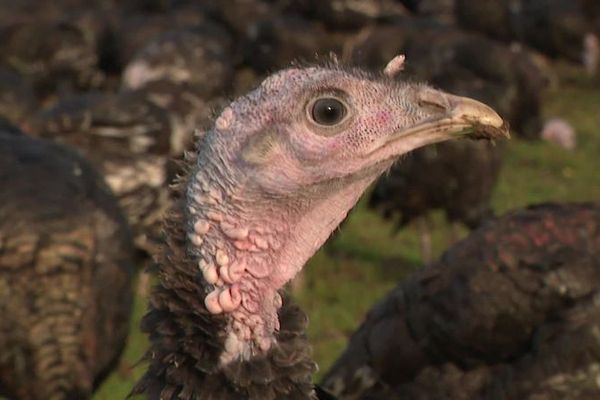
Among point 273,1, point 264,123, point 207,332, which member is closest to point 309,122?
point 264,123

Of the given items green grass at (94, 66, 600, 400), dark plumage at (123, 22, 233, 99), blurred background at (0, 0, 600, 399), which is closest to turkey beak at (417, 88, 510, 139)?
blurred background at (0, 0, 600, 399)

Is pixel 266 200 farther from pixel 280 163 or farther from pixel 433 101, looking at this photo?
pixel 433 101

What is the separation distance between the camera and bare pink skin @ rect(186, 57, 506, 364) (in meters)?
2.69

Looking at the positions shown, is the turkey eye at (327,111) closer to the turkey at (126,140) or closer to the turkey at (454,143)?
the turkey at (454,143)

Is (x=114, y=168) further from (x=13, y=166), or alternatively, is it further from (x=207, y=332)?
(x=207, y=332)

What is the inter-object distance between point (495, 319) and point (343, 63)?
189 cm

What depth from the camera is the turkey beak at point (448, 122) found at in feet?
8.75

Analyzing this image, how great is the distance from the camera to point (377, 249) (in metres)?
8.95

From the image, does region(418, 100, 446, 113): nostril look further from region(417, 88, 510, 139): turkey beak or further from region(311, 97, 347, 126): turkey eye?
region(311, 97, 347, 126): turkey eye

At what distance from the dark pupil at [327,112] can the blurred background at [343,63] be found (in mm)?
147

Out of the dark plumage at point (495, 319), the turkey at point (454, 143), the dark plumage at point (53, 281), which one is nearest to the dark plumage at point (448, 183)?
the turkey at point (454, 143)

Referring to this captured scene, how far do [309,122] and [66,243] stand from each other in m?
2.33

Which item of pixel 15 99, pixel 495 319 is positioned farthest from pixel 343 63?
pixel 15 99

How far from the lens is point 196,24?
12953 millimetres
